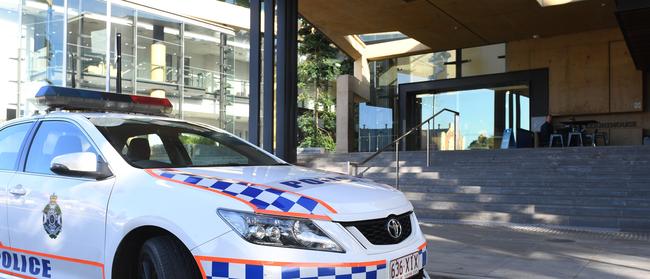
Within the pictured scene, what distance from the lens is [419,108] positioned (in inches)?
854

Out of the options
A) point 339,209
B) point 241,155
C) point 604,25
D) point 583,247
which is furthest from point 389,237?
point 604,25

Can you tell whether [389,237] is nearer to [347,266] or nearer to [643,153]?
[347,266]

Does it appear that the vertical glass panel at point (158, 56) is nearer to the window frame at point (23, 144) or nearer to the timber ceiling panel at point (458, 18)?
the timber ceiling panel at point (458, 18)

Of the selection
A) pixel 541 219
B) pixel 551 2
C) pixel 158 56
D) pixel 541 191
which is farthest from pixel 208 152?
pixel 158 56

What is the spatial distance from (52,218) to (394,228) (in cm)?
230

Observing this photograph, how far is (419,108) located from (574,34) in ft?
20.2

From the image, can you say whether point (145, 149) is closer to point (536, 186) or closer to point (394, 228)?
point (394, 228)

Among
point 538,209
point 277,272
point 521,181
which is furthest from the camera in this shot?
point 521,181

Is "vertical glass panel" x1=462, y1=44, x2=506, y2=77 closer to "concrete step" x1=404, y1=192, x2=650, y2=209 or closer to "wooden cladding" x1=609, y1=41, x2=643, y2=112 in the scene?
"wooden cladding" x1=609, y1=41, x2=643, y2=112

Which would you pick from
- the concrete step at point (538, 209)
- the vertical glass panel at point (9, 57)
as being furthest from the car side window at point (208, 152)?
the vertical glass panel at point (9, 57)

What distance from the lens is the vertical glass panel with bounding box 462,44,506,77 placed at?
64.1ft

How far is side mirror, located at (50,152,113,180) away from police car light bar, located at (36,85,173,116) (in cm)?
156

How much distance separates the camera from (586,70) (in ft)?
58.6

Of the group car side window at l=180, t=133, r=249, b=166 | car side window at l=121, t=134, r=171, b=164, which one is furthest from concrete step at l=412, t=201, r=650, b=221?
car side window at l=121, t=134, r=171, b=164
